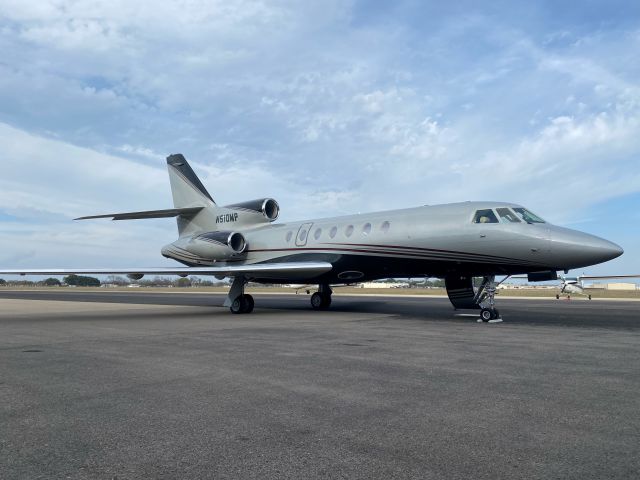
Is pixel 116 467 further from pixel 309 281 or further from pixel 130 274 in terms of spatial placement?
pixel 309 281

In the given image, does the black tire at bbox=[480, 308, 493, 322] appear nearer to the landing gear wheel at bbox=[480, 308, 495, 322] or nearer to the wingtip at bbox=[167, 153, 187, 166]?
the landing gear wheel at bbox=[480, 308, 495, 322]

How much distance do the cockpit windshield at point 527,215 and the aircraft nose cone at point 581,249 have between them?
2.97ft

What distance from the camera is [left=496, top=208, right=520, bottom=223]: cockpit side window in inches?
517

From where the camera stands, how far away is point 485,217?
1354 centimetres

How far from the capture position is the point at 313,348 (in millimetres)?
8195

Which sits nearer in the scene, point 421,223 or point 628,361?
point 628,361

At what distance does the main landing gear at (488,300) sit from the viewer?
13.0 m

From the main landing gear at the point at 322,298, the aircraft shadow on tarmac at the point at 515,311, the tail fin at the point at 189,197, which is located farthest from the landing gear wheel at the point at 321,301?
the tail fin at the point at 189,197

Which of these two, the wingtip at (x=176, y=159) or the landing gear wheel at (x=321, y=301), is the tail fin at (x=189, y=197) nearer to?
the wingtip at (x=176, y=159)

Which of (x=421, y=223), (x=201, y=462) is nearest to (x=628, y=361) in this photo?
(x=201, y=462)

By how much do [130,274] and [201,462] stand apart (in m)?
14.2

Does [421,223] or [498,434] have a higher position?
[421,223]

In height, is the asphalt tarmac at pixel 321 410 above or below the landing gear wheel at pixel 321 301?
below

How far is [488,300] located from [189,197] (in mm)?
15102
